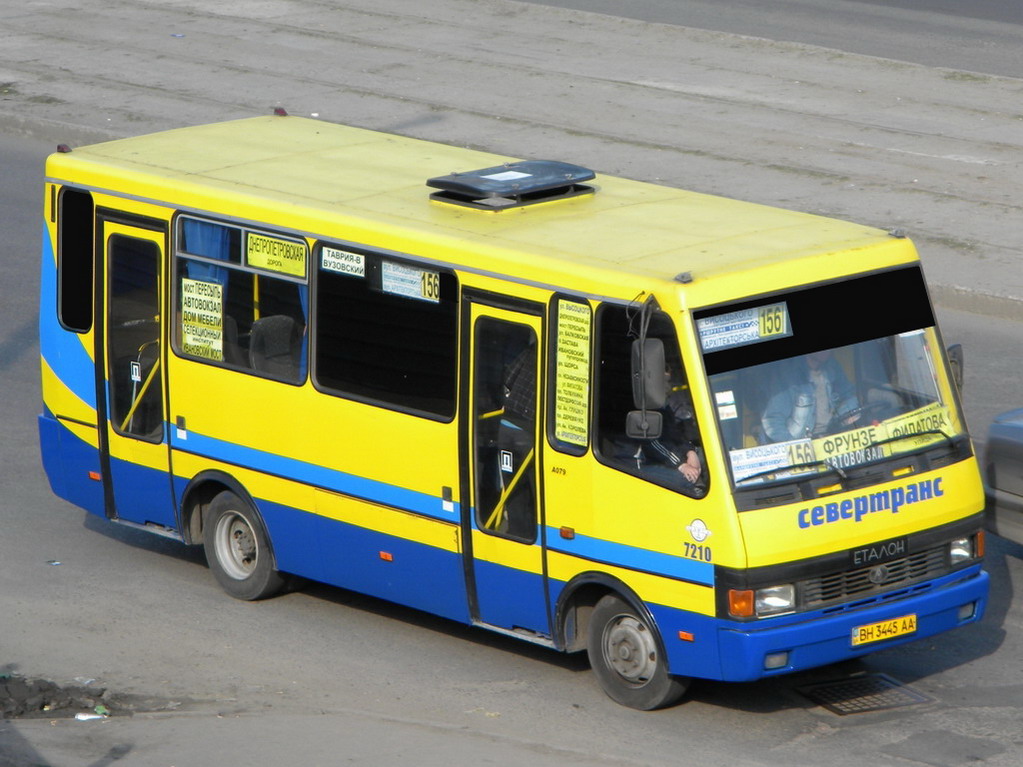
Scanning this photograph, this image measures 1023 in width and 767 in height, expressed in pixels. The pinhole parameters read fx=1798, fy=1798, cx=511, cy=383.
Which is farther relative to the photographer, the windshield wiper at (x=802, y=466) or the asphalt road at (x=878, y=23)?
the asphalt road at (x=878, y=23)

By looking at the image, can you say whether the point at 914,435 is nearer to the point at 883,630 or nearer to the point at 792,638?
the point at 883,630

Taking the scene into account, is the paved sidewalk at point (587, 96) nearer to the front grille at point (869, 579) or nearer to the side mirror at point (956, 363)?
the side mirror at point (956, 363)

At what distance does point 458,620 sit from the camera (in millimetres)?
9805

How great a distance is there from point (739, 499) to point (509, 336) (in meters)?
1.58

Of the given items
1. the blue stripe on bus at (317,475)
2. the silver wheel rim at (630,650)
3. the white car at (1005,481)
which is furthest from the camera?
the white car at (1005,481)

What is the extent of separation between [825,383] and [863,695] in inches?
66.0

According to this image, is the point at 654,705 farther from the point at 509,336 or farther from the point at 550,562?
the point at 509,336

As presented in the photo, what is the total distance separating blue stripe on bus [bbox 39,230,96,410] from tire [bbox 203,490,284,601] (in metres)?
1.16

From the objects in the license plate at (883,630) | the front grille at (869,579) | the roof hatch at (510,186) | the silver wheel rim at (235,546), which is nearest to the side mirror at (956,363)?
the front grille at (869,579)

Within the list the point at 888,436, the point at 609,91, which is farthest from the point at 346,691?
the point at 609,91

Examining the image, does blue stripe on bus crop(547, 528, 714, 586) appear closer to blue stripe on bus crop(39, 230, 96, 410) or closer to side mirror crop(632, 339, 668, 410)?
side mirror crop(632, 339, 668, 410)

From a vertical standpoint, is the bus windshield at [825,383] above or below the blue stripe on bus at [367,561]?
above

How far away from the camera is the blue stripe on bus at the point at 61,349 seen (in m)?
11.4

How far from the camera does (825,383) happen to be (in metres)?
8.86
